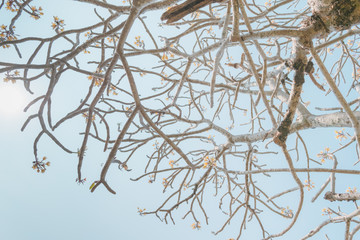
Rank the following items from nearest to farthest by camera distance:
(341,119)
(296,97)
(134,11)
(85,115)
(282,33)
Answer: (134,11), (282,33), (296,97), (341,119), (85,115)

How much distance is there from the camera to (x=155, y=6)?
4.18 ft

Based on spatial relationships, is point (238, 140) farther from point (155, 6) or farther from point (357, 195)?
point (155, 6)

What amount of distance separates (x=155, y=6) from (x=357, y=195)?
1800 millimetres

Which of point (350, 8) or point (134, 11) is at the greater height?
point (350, 8)

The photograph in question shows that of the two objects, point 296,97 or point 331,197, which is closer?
point 296,97

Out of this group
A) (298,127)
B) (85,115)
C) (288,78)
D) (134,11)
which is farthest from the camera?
(85,115)

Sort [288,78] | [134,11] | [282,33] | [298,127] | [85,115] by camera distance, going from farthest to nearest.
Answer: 1. [85,115]
2. [298,127]
3. [288,78]
4. [282,33]
5. [134,11]

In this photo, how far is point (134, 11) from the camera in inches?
42.0

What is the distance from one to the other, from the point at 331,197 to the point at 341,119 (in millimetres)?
640

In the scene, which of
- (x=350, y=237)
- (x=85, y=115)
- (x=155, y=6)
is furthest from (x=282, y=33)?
(x=85, y=115)

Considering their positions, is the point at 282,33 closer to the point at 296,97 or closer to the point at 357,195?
the point at 296,97

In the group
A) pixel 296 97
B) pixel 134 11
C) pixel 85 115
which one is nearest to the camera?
pixel 134 11

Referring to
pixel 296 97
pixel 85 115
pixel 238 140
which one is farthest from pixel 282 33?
pixel 85 115

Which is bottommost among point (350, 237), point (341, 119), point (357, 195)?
point (350, 237)
